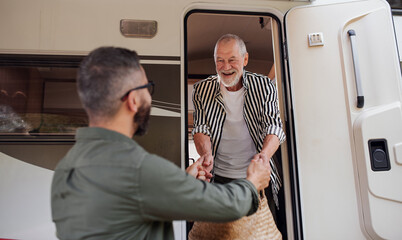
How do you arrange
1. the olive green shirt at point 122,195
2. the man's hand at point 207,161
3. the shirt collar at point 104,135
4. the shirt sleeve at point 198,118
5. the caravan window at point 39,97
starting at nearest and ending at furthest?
the olive green shirt at point 122,195, the shirt collar at point 104,135, the man's hand at point 207,161, the caravan window at point 39,97, the shirt sleeve at point 198,118

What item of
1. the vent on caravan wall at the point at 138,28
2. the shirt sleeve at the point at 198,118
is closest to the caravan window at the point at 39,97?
the vent on caravan wall at the point at 138,28

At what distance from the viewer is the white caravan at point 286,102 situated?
6.86 feet

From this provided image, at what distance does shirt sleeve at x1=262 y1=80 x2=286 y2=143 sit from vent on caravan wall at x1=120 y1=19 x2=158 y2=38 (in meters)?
0.91

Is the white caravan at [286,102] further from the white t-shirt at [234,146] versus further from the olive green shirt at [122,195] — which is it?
the olive green shirt at [122,195]

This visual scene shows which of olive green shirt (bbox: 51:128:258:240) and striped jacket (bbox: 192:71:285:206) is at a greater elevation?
striped jacket (bbox: 192:71:285:206)

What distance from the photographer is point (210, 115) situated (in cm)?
233

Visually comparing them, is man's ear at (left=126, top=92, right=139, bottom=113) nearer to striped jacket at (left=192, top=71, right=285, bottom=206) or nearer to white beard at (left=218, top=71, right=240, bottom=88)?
striped jacket at (left=192, top=71, right=285, bottom=206)

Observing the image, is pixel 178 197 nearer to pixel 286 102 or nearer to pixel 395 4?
pixel 286 102

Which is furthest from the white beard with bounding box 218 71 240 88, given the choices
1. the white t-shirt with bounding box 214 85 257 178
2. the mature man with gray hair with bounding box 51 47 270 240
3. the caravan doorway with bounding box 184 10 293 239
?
the mature man with gray hair with bounding box 51 47 270 240

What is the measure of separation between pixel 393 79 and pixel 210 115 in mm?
1260

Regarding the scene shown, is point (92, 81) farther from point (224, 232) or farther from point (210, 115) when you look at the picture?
point (210, 115)

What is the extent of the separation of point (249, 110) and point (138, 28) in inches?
37.9

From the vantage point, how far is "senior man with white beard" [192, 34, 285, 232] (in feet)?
7.47

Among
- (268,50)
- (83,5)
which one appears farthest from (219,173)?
(268,50)
